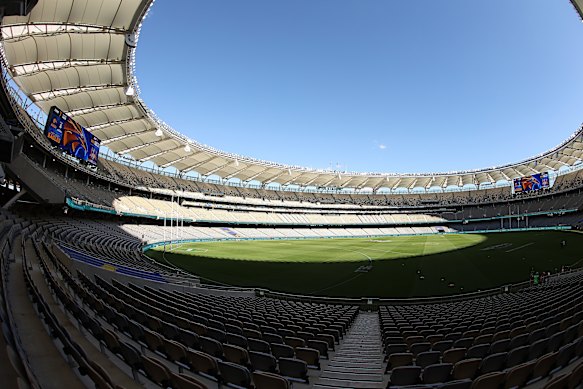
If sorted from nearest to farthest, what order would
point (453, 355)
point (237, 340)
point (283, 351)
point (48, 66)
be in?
point (453, 355) → point (283, 351) → point (237, 340) → point (48, 66)

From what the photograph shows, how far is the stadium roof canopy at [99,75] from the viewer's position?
21984mm

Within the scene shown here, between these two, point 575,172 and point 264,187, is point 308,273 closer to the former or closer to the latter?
point 264,187

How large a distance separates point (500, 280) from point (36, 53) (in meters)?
38.6

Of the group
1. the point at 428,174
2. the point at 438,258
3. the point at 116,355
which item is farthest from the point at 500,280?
the point at 428,174

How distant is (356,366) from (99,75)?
33.2m

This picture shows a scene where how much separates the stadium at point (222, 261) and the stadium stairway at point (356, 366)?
56 millimetres

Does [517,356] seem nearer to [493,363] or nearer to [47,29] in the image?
[493,363]

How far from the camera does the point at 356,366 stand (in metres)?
6.58

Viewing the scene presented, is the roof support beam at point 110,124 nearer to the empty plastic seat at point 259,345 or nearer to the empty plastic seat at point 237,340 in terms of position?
the empty plastic seat at point 237,340

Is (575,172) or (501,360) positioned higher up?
(575,172)

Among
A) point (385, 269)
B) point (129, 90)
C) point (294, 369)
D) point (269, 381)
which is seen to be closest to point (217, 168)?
point (129, 90)

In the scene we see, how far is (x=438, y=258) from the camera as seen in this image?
3559cm

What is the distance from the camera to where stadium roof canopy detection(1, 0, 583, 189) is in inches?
866

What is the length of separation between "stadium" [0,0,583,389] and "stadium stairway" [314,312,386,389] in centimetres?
6
